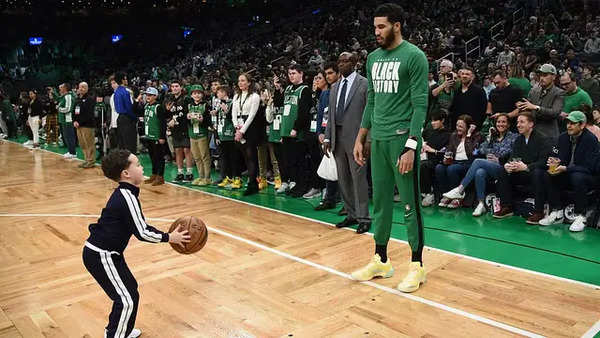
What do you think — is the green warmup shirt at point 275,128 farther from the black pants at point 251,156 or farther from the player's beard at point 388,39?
the player's beard at point 388,39

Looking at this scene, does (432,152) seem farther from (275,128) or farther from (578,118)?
(275,128)

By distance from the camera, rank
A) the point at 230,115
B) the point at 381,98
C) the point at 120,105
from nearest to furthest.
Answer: the point at 381,98
the point at 230,115
the point at 120,105

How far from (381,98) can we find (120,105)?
629 centimetres

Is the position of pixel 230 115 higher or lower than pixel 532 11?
lower

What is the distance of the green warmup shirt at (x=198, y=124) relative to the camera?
7.78m

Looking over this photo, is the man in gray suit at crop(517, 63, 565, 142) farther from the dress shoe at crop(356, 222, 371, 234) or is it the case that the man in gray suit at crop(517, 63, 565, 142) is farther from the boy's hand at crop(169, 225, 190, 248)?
the boy's hand at crop(169, 225, 190, 248)

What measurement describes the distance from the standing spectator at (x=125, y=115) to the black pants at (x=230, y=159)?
185cm

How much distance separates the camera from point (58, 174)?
9.52 metres

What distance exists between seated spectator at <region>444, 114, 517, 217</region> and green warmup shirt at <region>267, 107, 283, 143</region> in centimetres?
256

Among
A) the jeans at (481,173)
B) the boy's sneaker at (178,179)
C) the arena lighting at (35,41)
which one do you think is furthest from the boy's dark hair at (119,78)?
the arena lighting at (35,41)

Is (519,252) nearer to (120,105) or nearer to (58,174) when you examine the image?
(120,105)

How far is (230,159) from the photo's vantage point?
7.96 metres

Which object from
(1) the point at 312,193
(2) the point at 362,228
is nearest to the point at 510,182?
(2) the point at 362,228

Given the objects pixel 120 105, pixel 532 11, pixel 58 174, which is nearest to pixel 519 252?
pixel 120 105
